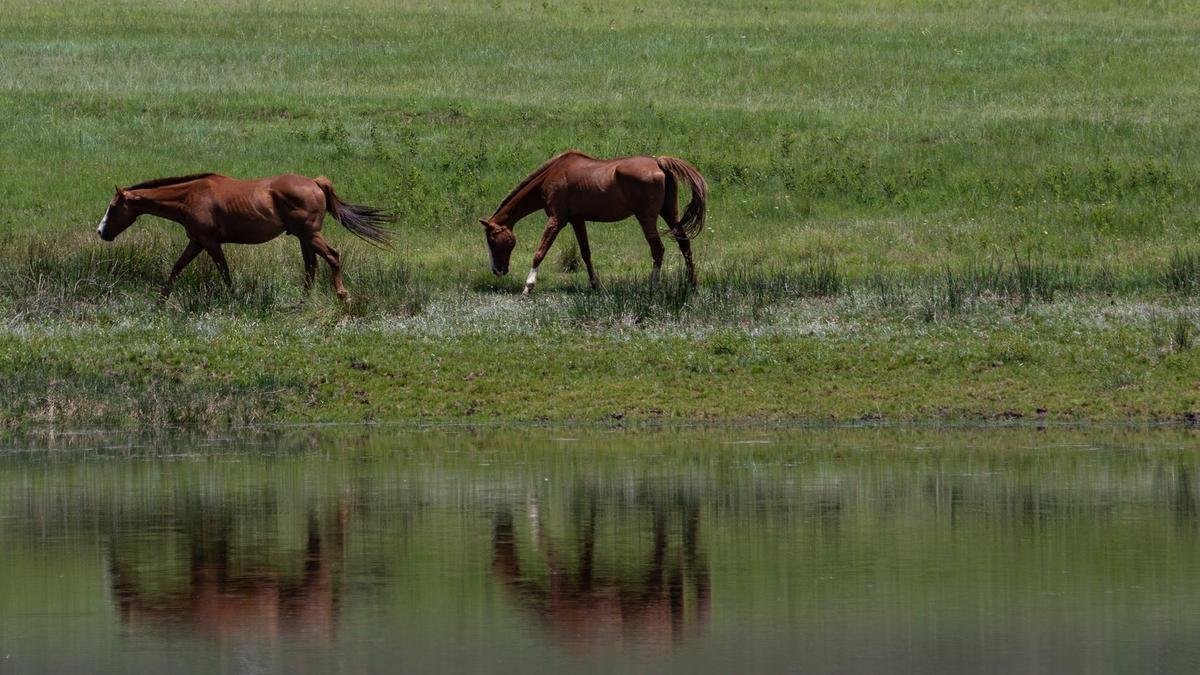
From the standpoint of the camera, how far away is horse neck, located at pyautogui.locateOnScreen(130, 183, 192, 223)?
26109 millimetres

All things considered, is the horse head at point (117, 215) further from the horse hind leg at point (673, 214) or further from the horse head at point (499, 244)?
the horse hind leg at point (673, 214)

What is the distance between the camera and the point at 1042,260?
89.2 feet

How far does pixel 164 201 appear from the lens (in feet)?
85.8

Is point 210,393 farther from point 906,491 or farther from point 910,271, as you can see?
Answer: point 910,271

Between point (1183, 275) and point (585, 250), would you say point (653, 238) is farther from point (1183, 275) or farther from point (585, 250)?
point (1183, 275)

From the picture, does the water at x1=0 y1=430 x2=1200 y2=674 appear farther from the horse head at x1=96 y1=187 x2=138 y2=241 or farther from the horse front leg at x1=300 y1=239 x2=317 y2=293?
the horse head at x1=96 y1=187 x2=138 y2=241

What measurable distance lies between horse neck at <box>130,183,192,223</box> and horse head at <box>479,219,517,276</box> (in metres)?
4.15

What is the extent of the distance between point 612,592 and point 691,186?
16374 mm

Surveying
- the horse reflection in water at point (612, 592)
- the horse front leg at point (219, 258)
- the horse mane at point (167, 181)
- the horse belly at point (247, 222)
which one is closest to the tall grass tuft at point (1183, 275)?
the horse belly at point (247, 222)

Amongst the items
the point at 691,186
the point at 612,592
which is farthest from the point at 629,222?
the point at 612,592

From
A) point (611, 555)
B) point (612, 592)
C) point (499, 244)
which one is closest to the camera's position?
point (612, 592)

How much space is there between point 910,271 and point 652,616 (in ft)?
57.7

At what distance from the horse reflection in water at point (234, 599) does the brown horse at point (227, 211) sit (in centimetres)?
1350

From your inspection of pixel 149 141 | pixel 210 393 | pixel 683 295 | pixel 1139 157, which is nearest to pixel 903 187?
pixel 1139 157
